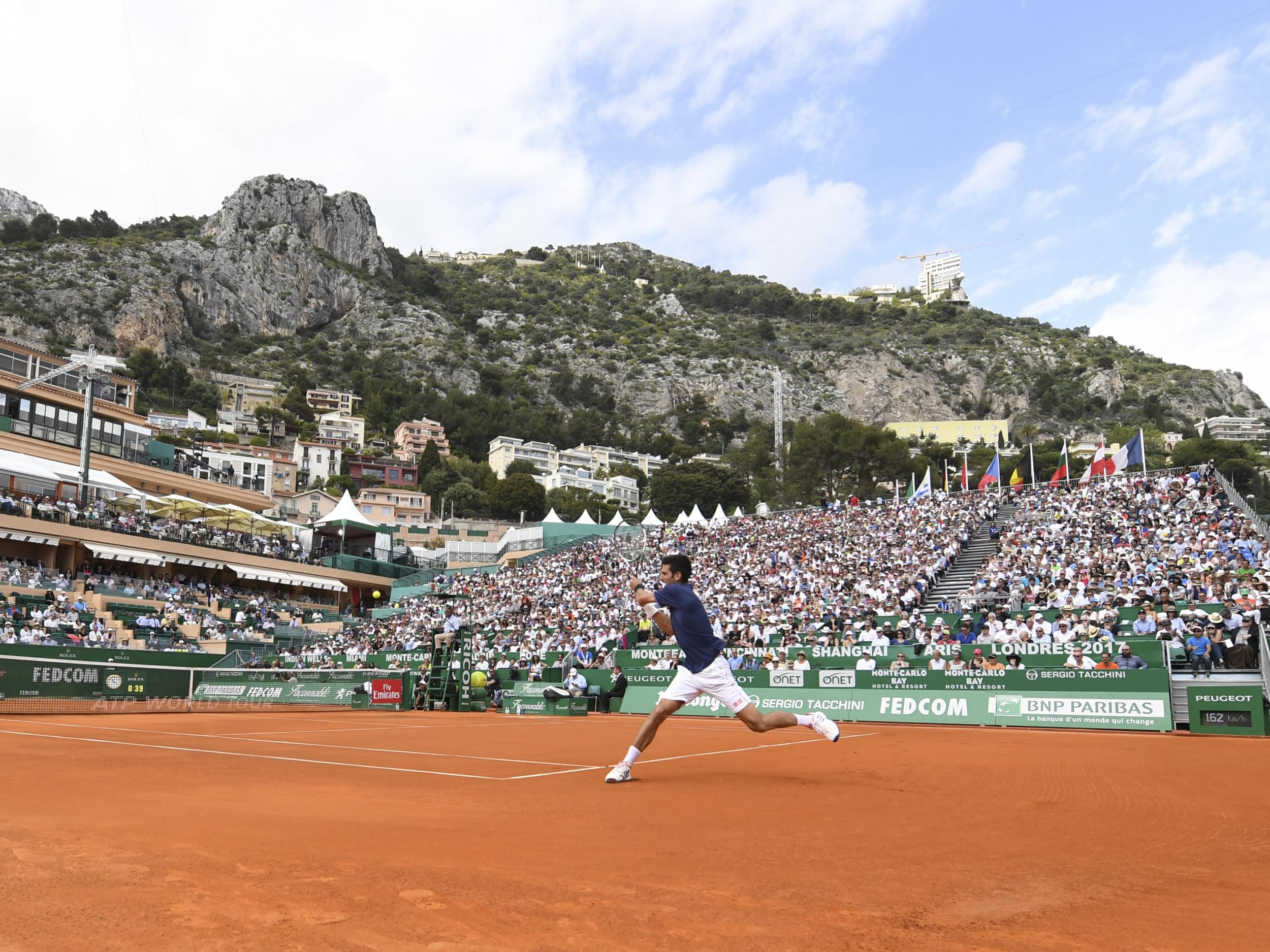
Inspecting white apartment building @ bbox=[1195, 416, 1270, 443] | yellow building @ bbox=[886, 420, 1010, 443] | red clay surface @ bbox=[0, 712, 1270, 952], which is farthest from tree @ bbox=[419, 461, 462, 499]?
white apartment building @ bbox=[1195, 416, 1270, 443]

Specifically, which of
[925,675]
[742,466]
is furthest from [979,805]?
[742,466]

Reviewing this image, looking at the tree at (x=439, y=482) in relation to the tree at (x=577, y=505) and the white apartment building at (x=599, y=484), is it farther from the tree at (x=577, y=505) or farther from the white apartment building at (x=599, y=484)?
the white apartment building at (x=599, y=484)

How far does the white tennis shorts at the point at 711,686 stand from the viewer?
Result: 8.85m

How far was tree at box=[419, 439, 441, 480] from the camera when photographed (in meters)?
132

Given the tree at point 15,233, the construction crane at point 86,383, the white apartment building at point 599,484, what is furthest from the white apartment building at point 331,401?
the construction crane at point 86,383

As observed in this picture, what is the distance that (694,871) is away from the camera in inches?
189

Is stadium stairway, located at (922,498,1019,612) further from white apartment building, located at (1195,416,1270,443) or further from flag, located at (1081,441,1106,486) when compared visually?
white apartment building, located at (1195,416,1270,443)

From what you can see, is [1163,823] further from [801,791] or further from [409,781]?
[409,781]

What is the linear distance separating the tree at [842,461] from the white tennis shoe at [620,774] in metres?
72.9

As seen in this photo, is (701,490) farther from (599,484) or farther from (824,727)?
(824,727)

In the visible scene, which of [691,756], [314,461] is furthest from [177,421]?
[691,756]

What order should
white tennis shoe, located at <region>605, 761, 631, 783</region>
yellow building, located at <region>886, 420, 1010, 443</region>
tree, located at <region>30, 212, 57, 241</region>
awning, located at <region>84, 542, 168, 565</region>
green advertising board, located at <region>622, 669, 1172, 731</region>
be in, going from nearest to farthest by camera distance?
1. white tennis shoe, located at <region>605, 761, 631, 783</region>
2. green advertising board, located at <region>622, 669, 1172, 731</region>
3. awning, located at <region>84, 542, 168, 565</region>
4. tree, located at <region>30, 212, 57, 241</region>
5. yellow building, located at <region>886, 420, 1010, 443</region>

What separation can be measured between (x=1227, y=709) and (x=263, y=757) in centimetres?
1574

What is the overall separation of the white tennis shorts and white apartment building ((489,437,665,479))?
13074 centimetres
